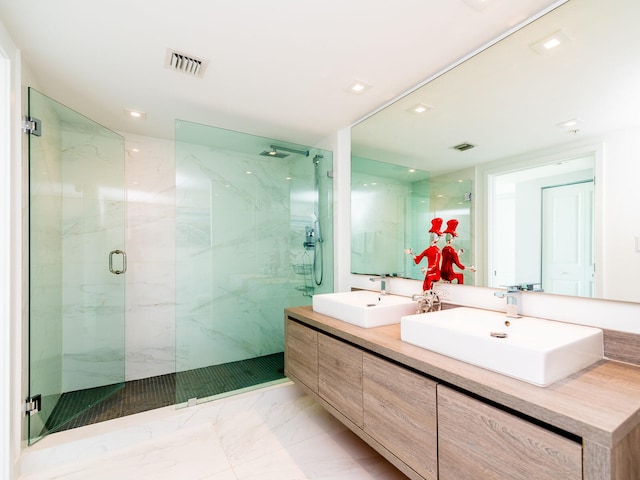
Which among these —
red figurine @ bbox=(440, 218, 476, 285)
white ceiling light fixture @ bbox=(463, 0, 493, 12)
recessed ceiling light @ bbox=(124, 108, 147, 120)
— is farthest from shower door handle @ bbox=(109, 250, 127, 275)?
white ceiling light fixture @ bbox=(463, 0, 493, 12)

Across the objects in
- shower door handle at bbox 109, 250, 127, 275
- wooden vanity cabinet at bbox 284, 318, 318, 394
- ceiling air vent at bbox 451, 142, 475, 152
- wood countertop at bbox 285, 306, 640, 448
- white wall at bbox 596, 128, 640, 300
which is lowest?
wooden vanity cabinet at bbox 284, 318, 318, 394

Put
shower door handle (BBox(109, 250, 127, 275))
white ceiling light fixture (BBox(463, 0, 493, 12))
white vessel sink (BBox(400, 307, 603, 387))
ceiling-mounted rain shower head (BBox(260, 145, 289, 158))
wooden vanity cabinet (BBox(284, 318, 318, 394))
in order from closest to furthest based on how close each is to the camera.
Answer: white vessel sink (BBox(400, 307, 603, 387)) → white ceiling light fixture (BBox(463, 0, 493, 12)) → wooden vanity cabinet (BBox(284, 318, 318, 394)) → shower door handle (BBox(109, 250, 127, 275)) → ceiling-mounted rain shower head (BBox(260, 145, 289, 158))

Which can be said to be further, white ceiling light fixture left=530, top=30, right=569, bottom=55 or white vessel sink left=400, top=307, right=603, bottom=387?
white ceiling light fixture left=530, top=30, right=569, bottom=55

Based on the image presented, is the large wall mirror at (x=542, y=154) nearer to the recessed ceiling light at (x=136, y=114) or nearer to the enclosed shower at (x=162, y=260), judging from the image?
the enclosed shower at (x=162, y=260)

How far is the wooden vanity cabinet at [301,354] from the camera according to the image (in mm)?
1949

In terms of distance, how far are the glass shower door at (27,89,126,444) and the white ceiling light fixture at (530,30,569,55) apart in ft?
8.50

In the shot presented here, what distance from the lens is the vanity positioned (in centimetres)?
81

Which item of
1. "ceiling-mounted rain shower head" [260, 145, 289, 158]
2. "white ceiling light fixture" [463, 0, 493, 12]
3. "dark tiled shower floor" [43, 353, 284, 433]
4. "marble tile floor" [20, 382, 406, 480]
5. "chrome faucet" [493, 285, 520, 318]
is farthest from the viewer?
"ceiling-mounted rain shower head" [260, 145, 289, 158]

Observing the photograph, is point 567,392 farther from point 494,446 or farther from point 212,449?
point 212,449

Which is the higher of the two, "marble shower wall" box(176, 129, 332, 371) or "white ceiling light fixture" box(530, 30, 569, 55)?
"white ceiling light fixture" box(530, 30, 569, 55)

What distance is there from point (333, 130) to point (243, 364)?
2.13 meters

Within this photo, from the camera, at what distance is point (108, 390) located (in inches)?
96.4

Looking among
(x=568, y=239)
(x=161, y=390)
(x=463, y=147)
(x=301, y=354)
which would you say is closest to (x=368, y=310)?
(x=301, y=354)

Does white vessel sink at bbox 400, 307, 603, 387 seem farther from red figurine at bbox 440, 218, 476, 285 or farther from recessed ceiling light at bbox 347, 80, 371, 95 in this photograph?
recessed ceiling light at bbox 347, 80, 371, 95
